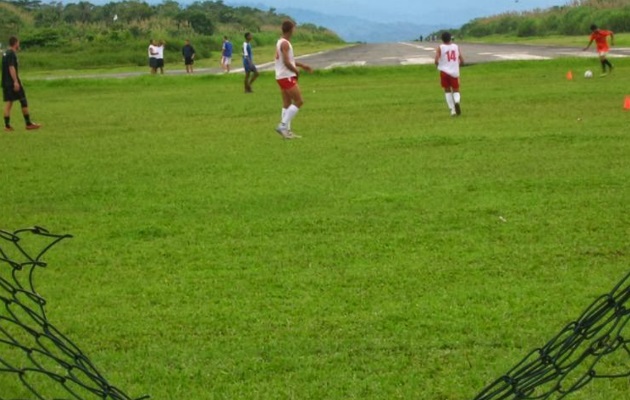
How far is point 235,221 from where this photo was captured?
998 cm

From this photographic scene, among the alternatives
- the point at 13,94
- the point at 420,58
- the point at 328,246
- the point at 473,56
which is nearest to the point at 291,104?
the point at 13,94

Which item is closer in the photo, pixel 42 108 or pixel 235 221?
pixel 235 221

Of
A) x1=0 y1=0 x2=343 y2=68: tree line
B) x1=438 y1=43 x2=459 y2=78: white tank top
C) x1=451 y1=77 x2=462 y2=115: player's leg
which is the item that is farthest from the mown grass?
x1=451 y1=77 x2=462 y2=115: player's leg

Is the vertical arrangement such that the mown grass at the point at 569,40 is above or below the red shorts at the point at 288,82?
below

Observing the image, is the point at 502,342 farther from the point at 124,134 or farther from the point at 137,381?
the point at 124,134

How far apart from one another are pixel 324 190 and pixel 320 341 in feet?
17.6

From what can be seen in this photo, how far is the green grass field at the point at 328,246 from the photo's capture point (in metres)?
5.85

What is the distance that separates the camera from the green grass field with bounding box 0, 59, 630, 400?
19.2ft

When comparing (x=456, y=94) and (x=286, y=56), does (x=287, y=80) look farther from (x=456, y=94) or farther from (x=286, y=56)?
(x=456, y=94)

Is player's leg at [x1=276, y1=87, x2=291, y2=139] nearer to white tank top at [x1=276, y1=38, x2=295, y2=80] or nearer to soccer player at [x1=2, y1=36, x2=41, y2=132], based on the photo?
white tank top at [x1=276, y1=38, x2=295, y2=80]

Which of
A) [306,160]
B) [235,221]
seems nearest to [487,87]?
[306,160]

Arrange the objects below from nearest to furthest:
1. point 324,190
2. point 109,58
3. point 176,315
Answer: point 176,315 → point 324,190 → point 109,58

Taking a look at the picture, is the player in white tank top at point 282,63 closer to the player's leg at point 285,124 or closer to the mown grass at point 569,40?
the player's leg at point 285,124

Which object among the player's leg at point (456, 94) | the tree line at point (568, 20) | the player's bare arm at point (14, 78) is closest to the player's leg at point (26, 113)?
the player's bare arm at point (14, 78)
